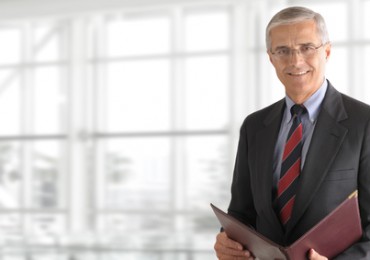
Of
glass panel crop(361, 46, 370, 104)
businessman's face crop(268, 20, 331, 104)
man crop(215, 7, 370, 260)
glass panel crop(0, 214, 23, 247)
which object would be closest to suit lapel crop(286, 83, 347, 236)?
man crop(215, 7, 370, 260)

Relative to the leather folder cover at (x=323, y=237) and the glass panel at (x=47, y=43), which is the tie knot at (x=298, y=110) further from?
the glass panel at (x=47, y=43)

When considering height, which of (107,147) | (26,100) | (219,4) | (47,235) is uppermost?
(219,4)

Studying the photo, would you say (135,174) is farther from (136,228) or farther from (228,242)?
(228,242)

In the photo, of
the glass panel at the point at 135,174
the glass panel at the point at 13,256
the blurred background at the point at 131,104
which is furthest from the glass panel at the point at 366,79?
the glass panel at the point at 13,256

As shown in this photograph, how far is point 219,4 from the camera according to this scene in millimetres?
7004

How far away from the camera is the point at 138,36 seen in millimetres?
8289

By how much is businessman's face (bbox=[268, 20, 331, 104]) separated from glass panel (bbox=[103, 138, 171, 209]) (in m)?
6.16

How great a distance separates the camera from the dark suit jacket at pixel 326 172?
1.74 meters

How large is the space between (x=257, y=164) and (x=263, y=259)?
304 millimetres

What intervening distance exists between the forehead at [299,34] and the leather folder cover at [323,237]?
1.59ft

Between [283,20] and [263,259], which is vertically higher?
[283,20]

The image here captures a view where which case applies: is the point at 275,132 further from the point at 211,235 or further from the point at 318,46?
the point at 211,235

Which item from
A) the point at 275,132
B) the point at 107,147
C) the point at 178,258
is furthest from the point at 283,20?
the point at 107,147

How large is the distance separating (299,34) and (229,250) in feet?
2.37
